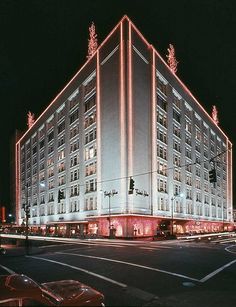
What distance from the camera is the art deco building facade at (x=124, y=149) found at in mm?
63812

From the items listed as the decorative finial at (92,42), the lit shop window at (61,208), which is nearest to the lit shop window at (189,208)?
the lit shop window at (61,208)

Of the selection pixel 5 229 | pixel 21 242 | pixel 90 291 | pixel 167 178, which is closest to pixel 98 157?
pixel 167 178

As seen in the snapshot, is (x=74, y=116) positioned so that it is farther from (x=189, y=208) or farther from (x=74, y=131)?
(x=189, y=208)

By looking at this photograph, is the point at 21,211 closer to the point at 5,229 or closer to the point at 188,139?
the point at 5,229

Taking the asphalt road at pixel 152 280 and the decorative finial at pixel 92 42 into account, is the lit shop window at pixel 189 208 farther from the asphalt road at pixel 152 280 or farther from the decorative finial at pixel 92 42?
the asphalt road at pixel 152 280

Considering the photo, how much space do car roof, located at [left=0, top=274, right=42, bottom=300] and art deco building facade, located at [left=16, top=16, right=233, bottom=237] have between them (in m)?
47.8

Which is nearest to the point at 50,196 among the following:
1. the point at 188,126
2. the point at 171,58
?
the point at 188,126

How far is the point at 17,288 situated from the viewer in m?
6.09

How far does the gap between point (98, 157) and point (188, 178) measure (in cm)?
2815

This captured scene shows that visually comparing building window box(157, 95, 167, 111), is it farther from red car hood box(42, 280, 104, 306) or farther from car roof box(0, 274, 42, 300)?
car roof box(0, 274, 42, 300)

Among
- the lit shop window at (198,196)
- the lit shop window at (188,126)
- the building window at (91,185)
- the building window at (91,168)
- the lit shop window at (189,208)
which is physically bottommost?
the lit shop window at (189,208)

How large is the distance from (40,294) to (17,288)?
0.41m

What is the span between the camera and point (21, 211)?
12081 cm

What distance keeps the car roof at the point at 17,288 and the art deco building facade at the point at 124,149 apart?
47.8 m
